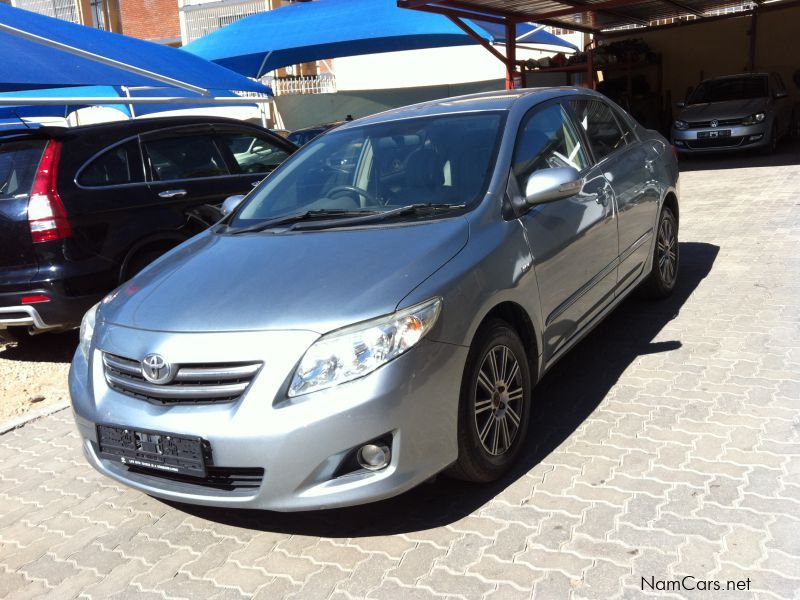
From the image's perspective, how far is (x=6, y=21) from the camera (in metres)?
7.45

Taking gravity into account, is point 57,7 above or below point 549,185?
above

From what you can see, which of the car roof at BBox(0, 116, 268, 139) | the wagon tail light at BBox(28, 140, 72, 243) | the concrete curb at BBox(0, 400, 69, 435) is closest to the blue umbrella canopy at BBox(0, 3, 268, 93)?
the car roof at BBox(0, 116, 268, 139)

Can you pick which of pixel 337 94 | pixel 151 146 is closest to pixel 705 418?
pixel 151 146

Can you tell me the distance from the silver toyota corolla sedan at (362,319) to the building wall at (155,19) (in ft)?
93.7

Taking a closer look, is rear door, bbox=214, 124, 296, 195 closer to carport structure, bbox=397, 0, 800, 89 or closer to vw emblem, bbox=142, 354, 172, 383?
vw emblem, bbox=142, 354, 172, 383

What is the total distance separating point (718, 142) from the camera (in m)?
14.3

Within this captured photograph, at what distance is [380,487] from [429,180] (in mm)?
1688

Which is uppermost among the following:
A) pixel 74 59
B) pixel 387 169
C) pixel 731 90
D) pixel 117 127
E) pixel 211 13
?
pixel 211 13

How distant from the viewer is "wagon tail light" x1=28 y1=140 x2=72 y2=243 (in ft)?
17.6

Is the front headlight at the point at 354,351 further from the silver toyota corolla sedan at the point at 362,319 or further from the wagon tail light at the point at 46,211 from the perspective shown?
the wagon tail light at the point at 46,211

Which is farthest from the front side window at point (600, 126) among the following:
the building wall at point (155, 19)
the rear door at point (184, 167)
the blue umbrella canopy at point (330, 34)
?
the building wall at point (155, 19)

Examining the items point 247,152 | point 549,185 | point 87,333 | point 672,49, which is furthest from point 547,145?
point 672,49

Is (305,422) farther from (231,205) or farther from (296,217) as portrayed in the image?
(231,205)

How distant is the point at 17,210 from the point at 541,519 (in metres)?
4.23
